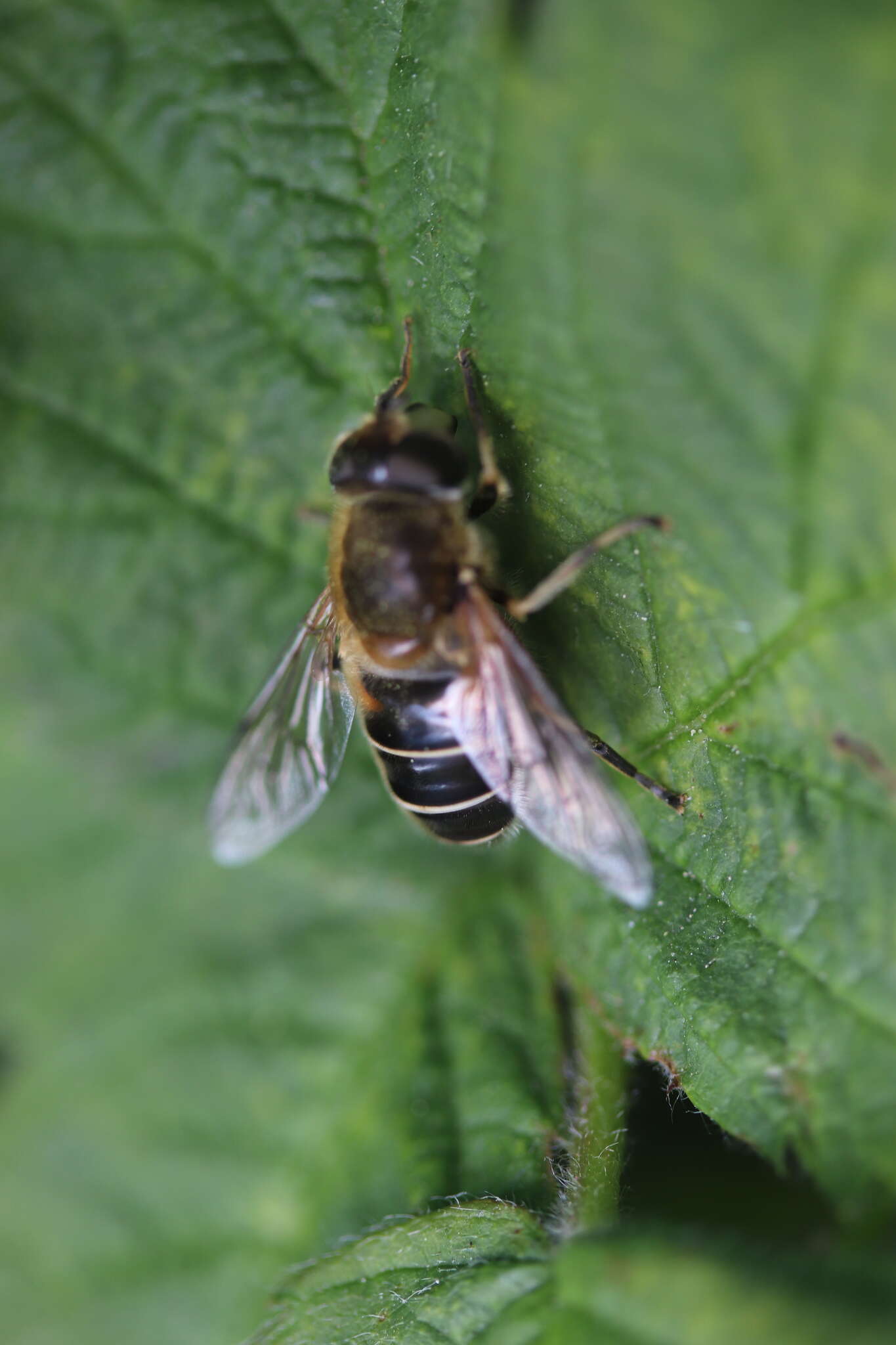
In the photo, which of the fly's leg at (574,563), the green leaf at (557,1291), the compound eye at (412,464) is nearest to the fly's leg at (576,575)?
the fly's leg at (574,563)

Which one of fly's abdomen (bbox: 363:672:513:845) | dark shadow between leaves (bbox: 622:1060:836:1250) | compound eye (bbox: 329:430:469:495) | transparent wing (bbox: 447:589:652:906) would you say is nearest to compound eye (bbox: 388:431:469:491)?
compound eye (bbox: 329:430:469:495)

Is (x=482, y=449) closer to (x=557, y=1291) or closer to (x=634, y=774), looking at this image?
(x=634, y=774)

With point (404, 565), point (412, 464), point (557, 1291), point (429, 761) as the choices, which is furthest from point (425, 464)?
point (557, 1291)

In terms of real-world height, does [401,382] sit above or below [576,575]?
above

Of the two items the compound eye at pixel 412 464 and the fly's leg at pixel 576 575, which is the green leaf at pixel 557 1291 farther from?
the compound eye at pixel 412 464

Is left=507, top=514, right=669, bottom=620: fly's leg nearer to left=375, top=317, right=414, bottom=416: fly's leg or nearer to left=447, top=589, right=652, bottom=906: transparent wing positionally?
left=447, top=589, right=652, bottom=906: transparent wing
